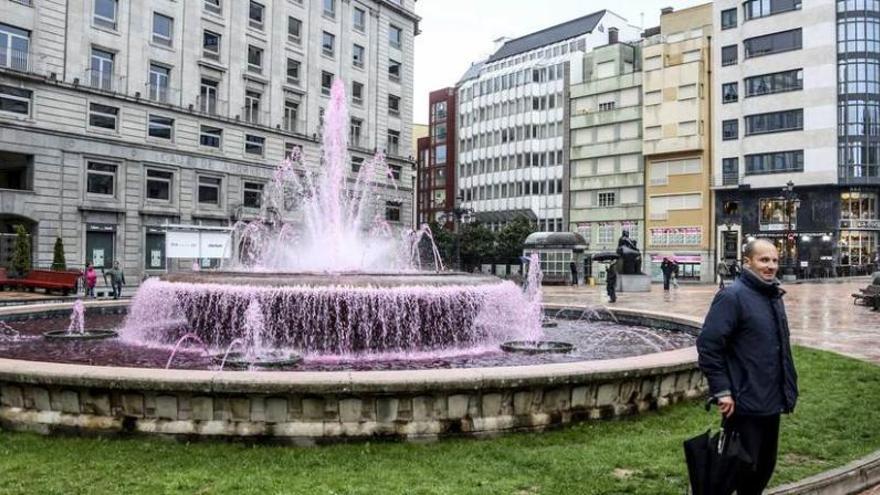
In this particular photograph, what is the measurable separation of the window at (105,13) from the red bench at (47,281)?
1558cm

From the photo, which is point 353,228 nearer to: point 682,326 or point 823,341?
→ point 682,326

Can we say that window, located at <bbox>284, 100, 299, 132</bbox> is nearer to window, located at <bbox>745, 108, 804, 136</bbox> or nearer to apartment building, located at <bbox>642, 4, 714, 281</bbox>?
apartment building, located at <bbox>642, 4, 714, 281</bbox>

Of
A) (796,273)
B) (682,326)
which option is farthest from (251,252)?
(796,273)

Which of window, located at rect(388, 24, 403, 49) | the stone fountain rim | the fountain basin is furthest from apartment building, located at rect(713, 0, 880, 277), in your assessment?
the fountain basin

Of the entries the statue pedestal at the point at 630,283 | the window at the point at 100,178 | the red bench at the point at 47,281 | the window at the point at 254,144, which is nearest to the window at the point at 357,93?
the window at the point at 254,144

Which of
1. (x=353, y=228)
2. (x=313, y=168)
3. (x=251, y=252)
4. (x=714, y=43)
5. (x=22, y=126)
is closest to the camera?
(x=353, y=228)

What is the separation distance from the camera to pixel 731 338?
406cm

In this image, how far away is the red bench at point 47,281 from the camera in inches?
1091

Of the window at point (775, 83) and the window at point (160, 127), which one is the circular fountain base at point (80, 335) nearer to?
the window at point (160, 127)

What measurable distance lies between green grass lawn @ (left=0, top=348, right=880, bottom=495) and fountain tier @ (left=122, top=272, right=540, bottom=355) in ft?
12.0

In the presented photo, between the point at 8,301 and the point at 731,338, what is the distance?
2440 cm

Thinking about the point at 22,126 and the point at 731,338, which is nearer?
the point at 731,338

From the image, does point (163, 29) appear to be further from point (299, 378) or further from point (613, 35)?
point (613, 35)

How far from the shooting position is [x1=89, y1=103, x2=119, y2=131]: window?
36.6m
